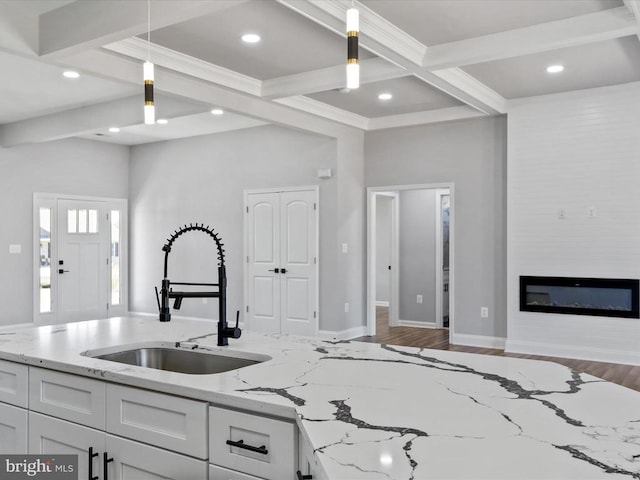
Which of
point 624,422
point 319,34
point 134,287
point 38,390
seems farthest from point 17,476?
point 134,287

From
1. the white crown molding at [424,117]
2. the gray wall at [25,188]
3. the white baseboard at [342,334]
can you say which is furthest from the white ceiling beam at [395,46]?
the gray wall at [25,188]

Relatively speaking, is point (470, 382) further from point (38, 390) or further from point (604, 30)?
point (604, 30)

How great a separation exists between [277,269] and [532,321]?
3.15 meters

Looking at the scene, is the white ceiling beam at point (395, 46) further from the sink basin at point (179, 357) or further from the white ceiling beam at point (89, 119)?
the sink basin at point (179, 357)

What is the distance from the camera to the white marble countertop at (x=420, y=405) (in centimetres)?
111

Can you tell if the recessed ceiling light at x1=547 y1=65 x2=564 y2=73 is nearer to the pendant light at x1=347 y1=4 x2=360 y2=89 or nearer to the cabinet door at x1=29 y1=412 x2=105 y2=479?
the pendant light at x1=347 y1=4 x2=360 y2=89

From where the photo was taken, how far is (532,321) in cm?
605

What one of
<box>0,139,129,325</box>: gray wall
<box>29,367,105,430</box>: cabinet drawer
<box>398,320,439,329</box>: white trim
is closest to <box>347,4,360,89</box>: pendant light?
<box>29,367,105,430</box>: cabinet drawer

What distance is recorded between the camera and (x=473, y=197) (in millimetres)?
6520

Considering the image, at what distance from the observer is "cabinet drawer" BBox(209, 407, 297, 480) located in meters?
1.49

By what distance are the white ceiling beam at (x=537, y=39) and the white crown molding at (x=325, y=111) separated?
178cm

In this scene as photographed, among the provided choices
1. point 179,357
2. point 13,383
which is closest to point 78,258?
point 13,383

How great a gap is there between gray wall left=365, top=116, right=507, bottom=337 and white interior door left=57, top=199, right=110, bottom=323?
487cm

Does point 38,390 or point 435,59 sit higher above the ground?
point 435,59
